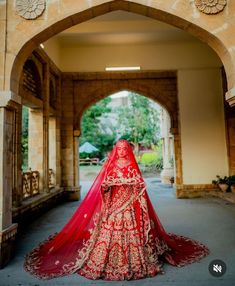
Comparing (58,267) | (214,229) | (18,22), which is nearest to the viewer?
(58,267)

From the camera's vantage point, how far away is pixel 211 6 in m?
2.95

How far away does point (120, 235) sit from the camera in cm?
262

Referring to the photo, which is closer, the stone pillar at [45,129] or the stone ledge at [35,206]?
the stone ledge at [35,206]

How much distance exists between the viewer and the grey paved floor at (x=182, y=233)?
98.7 inches

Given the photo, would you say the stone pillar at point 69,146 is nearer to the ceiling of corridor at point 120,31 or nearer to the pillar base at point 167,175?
the ceiling of corridor at point 120,31

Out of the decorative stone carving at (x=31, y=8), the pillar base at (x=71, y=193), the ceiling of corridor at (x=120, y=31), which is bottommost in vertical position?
the pillar base at (x=71, y=193)

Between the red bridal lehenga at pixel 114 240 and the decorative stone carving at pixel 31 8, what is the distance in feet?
5.64

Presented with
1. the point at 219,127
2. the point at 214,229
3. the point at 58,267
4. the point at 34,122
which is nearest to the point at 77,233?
the point at 58,267

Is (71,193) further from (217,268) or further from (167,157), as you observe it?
(217,268)

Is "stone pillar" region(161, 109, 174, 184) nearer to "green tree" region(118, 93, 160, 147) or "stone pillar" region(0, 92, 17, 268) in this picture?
"green tree" region(118, 93, 160, 147)

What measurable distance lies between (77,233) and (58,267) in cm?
44

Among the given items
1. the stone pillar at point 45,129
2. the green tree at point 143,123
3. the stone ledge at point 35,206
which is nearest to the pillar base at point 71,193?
the stone ledge at point 35,206

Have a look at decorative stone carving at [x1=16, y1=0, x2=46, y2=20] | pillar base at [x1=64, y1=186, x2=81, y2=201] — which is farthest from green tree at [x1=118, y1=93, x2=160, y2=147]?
decorative stone carving at [x1=16, y1=0, x2=46, y2=20]

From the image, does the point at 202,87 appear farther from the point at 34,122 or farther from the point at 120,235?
the point at 120,235
